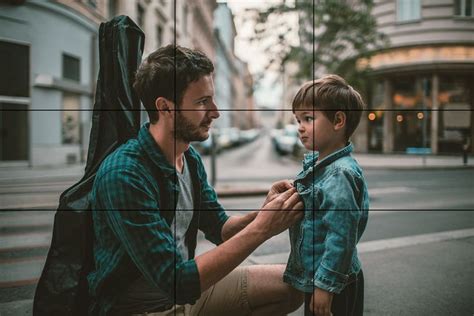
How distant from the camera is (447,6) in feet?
8.57

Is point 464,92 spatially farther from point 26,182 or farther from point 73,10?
point 73,10

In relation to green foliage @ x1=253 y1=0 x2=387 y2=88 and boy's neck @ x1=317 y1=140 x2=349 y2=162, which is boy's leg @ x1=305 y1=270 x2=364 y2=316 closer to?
boy's neck @ x1=317 y1=140 x2=349 y2=162

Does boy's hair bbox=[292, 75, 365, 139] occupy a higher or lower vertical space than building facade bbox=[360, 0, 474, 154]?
lower

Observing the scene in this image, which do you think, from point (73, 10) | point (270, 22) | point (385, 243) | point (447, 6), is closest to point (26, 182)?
point (385, 243)

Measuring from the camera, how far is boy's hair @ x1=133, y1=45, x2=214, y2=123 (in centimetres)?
141

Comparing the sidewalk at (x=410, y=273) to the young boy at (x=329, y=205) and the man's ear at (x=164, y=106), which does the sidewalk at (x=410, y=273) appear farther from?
the man's ear at (x=164, y=106)

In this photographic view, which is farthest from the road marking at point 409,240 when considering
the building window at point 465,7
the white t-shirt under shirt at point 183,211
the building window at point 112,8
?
the building window at point 112,8

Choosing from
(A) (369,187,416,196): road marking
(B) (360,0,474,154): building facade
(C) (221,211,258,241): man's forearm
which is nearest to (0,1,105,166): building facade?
(B) (360,0,474,154): building facade

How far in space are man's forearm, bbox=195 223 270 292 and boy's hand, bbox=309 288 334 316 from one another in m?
0.33

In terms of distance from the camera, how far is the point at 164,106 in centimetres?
147

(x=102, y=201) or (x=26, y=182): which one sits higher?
(x=102, y=201)

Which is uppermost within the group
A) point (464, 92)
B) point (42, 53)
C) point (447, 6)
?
point (42, 53)

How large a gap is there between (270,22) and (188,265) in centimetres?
1120

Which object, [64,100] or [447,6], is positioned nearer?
[447,6]
